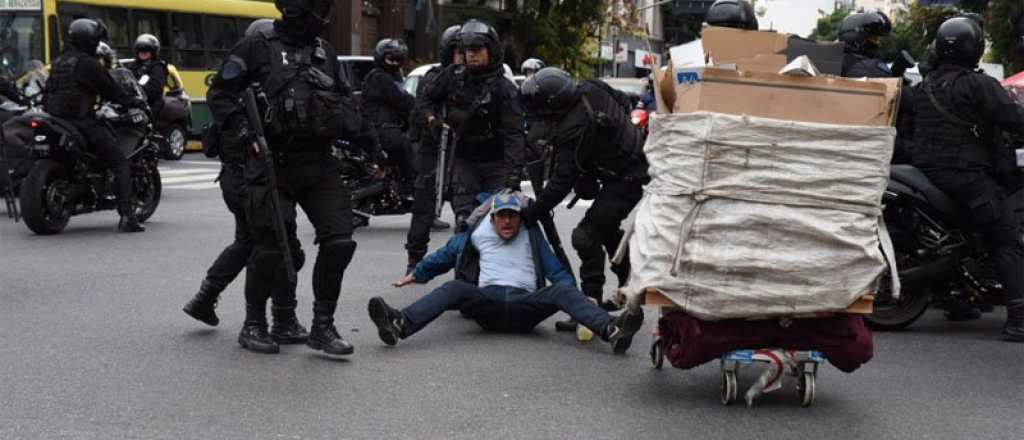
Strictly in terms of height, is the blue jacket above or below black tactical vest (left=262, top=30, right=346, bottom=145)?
below

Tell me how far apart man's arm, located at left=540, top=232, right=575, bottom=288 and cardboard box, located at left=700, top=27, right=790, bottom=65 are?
1.75 m

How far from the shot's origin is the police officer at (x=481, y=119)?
32.3 ft

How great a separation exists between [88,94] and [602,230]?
→ 5996mm

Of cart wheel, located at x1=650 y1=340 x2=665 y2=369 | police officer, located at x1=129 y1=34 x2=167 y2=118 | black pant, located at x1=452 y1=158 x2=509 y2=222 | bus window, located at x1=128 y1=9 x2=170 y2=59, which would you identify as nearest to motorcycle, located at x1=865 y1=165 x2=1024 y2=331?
cart wheel, located at x1=650 y1=340 x2=665 y2=369

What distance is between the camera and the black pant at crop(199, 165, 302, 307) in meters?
7.19

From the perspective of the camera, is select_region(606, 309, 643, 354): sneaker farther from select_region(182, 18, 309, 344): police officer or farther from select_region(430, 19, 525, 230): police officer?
select_region(430, 19, 525, 230): police officer

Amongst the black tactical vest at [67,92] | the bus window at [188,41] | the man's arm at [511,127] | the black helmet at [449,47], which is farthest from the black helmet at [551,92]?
the bus window at [188,41]

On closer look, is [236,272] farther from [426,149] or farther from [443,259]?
[426,149]

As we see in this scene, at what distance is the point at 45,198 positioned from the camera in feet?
41.2

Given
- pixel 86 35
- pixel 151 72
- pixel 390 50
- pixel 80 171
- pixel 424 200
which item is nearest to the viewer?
pixel 424 200

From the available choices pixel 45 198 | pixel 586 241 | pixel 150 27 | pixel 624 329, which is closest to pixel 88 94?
pixel 45 198

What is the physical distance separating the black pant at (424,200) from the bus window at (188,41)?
18.0m

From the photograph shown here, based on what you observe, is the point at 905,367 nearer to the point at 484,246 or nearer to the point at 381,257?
the point at 484,246

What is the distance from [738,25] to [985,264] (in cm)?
240
